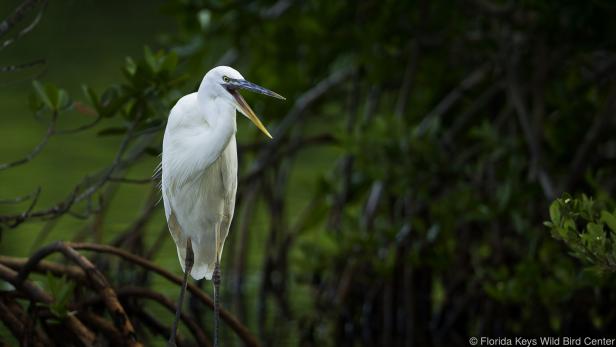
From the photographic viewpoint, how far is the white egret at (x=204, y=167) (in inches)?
128

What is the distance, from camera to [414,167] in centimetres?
541

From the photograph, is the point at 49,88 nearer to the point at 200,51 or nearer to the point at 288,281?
the point at 200,51

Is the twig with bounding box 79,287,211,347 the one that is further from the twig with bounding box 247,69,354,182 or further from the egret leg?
the twig with bounding box 247,69,354,182

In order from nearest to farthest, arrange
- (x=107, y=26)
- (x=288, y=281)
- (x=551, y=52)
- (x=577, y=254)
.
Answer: (x=577, y=254)
(x=551, y=52)
(x=288, y=281)
(x=107, y=26)

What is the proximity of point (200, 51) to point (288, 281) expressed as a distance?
1.58m

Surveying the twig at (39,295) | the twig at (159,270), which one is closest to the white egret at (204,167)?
the twig at (159,270)

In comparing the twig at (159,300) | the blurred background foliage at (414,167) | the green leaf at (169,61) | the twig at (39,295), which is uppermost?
the green leaf at (169,61)

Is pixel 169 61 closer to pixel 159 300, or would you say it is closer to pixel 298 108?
pixel 159 300

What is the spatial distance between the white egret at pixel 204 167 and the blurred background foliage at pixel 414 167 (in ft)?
2.99

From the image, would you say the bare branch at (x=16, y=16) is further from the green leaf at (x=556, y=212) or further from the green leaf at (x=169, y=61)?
the green leaf at (x=556, y=212)

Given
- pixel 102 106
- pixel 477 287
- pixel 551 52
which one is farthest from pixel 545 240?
pixel 102 106

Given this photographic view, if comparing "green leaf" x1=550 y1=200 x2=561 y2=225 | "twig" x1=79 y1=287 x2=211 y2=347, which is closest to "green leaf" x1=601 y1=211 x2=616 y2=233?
"green leaf" x1=550 y1=200 x2=561 y2=225

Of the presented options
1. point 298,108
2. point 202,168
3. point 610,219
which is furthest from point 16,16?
point 298,108

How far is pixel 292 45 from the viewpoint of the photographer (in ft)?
20.1
